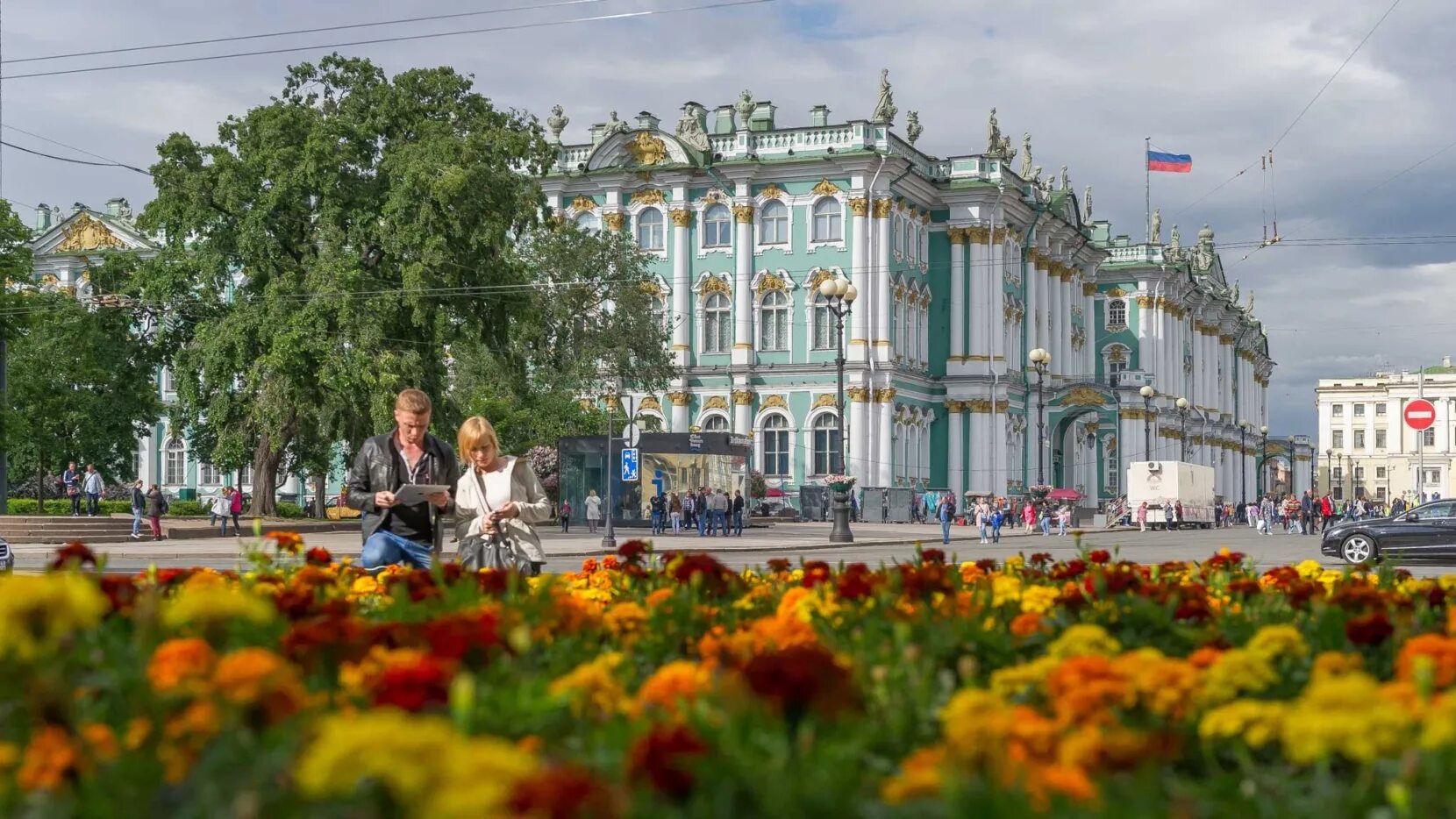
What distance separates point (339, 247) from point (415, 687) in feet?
130

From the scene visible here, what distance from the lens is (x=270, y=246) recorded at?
139 ft

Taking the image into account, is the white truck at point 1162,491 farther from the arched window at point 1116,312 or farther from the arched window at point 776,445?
the arched window at point 1116,312

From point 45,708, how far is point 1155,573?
236 inches

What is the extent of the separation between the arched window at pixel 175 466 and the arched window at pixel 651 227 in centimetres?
2433

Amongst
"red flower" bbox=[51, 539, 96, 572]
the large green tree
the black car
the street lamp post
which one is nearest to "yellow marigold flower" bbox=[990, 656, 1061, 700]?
"red flower" bbox=[51, 539, 96, 572]

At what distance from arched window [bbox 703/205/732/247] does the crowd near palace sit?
0.05 meters

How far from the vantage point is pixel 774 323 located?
66.8 metres

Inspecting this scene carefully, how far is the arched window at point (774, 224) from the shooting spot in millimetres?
66188

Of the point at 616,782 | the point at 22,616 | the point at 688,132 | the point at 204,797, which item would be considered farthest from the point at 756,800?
the point at 688,132

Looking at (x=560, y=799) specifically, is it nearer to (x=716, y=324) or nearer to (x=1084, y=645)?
(x=1084, y=645)

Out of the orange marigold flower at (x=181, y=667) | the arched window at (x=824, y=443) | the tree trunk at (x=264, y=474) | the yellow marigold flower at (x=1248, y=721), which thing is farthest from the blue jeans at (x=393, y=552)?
the arched window at (x=824, y=443)

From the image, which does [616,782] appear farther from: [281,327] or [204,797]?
[281,327]

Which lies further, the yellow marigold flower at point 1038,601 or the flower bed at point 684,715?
the yellow marigold flower at point 1038,601

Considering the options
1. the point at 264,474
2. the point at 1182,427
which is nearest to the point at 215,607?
the point at 264,474
